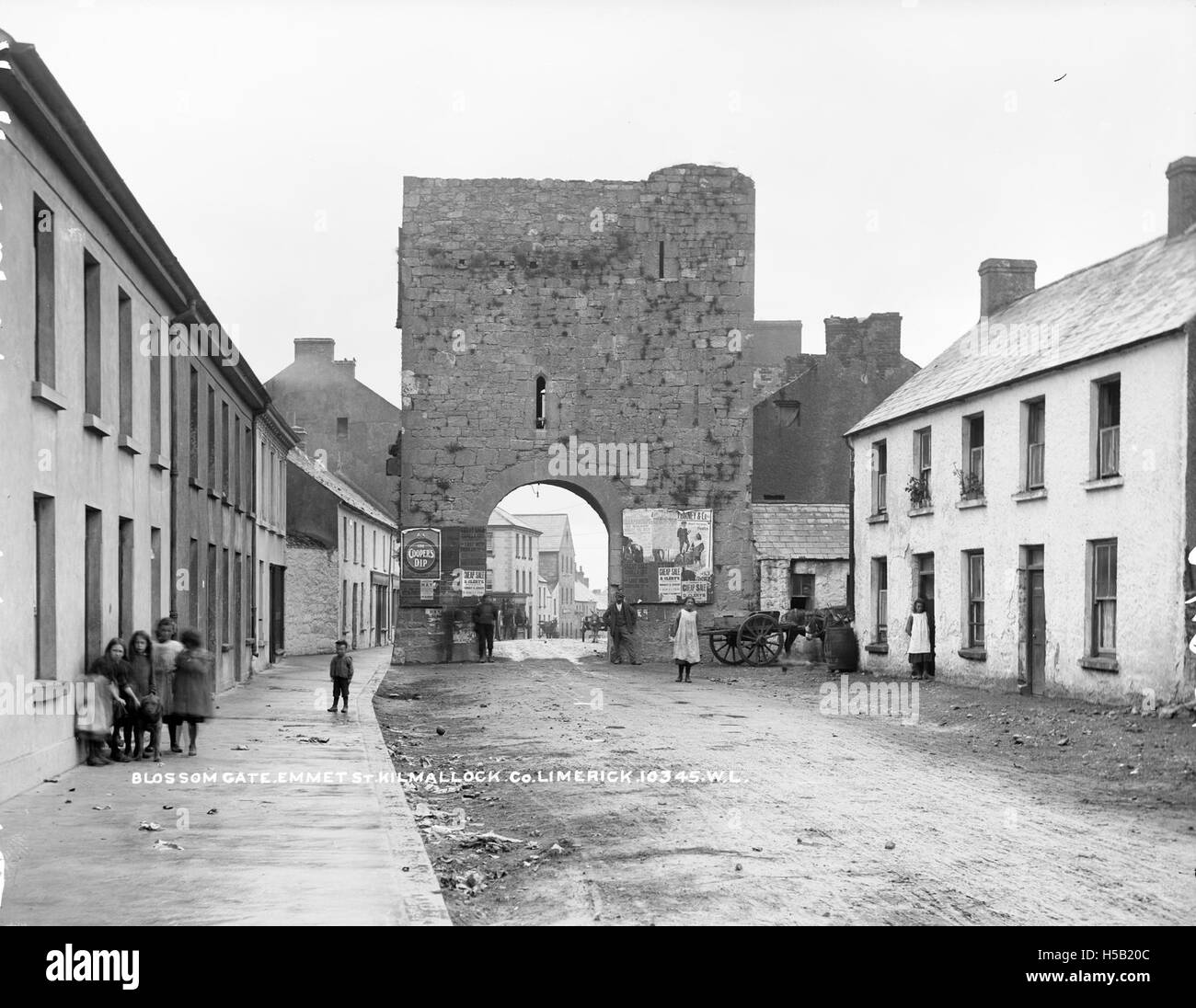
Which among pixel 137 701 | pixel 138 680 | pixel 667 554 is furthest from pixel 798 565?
pixel 137 701

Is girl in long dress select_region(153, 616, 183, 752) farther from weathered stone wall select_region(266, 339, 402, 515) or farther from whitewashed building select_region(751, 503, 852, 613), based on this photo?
weathered stone wall select_region(266, 339, 402, 515)

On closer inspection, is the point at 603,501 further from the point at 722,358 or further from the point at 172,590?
the point at 172,590

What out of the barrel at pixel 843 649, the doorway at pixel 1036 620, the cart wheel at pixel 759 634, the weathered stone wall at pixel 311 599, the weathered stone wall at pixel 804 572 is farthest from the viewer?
the weathered stone wall at pixel 311 599

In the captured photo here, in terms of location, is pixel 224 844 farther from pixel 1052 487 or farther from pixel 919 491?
pixel 919 491

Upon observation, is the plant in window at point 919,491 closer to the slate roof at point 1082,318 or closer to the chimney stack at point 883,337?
the slate roof at point 1082,318

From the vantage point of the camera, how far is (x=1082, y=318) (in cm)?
2161

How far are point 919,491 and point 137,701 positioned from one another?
16077 millimetres

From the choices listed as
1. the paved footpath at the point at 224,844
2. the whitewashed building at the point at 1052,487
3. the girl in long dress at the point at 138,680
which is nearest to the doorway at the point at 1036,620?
the whitewashed building at the point at 1052,487

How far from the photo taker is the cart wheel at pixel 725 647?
30906mm

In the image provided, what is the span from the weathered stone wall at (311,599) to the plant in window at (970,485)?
21.9 meters

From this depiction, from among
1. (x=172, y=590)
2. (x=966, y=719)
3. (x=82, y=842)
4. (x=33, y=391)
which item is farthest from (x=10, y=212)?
(x=966, y=719)

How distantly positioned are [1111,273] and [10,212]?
17658 millimetres

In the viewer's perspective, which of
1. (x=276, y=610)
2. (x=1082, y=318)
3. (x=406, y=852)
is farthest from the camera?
(x=276, y=610)

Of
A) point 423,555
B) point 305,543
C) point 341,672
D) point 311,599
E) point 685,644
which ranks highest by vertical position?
point 305,543
